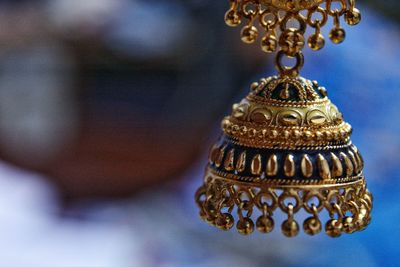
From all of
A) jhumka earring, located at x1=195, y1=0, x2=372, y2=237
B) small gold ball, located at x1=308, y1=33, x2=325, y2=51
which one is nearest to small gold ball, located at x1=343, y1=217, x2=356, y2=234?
jhumka earring, located at x1=195, y1=0, x2=372, y2=237

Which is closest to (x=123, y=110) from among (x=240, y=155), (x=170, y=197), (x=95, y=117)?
(x=95, y=117)

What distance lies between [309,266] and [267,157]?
1.43 m

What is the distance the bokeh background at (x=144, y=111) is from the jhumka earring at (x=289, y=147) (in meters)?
1.41

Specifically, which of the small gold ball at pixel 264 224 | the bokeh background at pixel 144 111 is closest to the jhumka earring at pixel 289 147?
the small gold ball at pixel 264 224

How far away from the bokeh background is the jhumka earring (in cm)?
141

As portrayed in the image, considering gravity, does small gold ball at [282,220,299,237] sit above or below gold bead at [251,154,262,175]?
below

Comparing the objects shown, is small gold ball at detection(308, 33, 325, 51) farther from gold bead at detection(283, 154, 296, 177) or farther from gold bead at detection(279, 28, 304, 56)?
gold bead at detection(283, 154, 296, 177)

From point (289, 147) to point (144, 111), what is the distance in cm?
302

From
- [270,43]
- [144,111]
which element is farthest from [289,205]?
[144,111]

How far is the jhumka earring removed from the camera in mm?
1500

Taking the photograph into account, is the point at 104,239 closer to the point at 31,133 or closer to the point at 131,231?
the point at 131,231

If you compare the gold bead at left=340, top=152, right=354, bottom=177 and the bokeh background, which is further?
the bokeh background

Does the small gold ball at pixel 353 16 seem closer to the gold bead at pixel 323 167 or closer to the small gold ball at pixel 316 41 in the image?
the small gold ball at pixel 316 41

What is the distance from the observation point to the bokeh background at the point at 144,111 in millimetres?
3137
